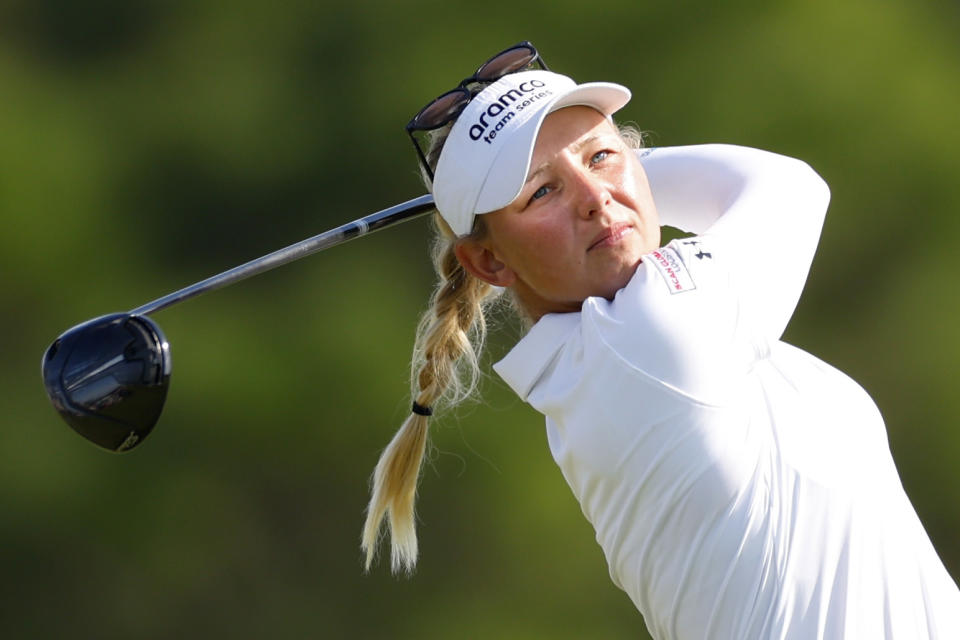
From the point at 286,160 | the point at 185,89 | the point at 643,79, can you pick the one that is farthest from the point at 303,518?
the point at 643,79

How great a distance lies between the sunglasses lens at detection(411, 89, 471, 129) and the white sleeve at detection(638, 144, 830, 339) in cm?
32

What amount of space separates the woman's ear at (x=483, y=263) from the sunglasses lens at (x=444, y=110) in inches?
6.2

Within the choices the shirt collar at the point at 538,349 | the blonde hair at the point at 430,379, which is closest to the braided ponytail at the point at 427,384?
the blonde hair at the point at 430,379

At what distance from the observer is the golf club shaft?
1932 millimetres

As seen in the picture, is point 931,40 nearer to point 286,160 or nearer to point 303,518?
point 286,160

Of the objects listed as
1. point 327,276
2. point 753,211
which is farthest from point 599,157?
point 327,276

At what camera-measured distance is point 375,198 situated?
3715 millimetres

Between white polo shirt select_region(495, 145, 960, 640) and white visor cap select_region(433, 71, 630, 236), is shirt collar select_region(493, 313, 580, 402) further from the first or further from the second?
white visor cap select_region(433, 71, 630, 236)

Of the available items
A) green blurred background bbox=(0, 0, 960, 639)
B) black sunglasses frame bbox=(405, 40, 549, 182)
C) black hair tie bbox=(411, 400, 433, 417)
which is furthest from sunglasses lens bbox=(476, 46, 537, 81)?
green blurred background bbox=(0, 0, 960, 639)

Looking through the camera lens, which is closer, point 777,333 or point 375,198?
point 777,333

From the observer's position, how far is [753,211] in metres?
1.70

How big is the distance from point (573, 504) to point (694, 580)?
2.08 meters

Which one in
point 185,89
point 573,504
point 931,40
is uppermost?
point 185,89

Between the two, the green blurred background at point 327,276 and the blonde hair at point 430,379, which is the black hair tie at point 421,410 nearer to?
the blonde hair at point 430,379
